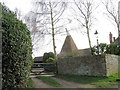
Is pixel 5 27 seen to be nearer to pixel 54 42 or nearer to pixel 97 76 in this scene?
pixel 97 76

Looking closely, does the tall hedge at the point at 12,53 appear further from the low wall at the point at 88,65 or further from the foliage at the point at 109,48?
the foliage at the point at 109,48

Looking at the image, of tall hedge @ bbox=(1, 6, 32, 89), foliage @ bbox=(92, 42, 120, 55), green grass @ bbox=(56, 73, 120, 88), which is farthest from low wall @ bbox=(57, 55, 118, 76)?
tall hedge @ bbox=(1, 6, 32, 89)

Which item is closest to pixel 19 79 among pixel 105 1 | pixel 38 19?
pixel 38 19

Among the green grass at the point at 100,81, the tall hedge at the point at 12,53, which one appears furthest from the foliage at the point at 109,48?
the tall hedge at the point at 12,53

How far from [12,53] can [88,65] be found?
763 cm

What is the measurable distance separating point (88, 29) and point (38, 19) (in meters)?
6.34

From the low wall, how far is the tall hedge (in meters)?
6.66

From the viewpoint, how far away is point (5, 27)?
4512 millimetres

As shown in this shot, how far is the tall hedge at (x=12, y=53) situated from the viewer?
4.43 meters

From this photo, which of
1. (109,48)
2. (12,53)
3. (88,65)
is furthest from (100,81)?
(109,48)

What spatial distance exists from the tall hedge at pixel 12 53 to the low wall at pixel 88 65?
6663 millimetres

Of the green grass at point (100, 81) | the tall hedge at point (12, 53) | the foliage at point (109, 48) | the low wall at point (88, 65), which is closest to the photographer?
the tall hedge at point (12, 53)

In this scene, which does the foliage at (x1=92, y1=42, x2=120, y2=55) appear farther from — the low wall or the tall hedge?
the tall hedge

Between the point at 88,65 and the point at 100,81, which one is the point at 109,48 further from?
the point at 100,81
